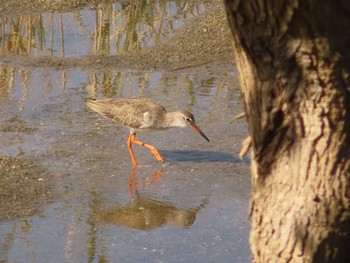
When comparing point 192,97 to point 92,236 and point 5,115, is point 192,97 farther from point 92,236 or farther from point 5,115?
point 92,236

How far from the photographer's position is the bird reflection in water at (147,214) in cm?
756

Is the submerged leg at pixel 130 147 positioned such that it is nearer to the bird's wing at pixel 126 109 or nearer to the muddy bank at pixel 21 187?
the bird's wing at pixel 126 109

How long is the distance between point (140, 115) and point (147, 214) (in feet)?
6.18

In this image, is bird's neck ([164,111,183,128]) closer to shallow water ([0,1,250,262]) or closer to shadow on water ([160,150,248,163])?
shallow water ([0,1,250,262])

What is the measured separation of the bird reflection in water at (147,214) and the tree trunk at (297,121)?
330 cm

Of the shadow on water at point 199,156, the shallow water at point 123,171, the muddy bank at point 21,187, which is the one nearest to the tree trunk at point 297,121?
the shallow water at point 123,171

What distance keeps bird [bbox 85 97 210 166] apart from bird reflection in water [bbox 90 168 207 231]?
113 cm

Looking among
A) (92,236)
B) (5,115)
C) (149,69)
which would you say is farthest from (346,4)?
(149,69)

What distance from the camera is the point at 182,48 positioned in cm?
1183

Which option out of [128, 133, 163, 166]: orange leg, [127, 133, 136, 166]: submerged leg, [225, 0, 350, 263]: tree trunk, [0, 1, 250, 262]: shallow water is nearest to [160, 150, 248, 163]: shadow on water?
[0, 1, 250, 262]: shallow water

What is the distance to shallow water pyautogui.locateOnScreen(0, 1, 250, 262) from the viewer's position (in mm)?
7129

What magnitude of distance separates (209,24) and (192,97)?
227 cm

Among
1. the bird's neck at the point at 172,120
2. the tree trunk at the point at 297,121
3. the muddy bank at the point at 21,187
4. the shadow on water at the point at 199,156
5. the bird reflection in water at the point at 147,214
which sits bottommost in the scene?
the bird reflection in water at the point at 147,214

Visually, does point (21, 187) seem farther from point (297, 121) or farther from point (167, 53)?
point (297, 121)
